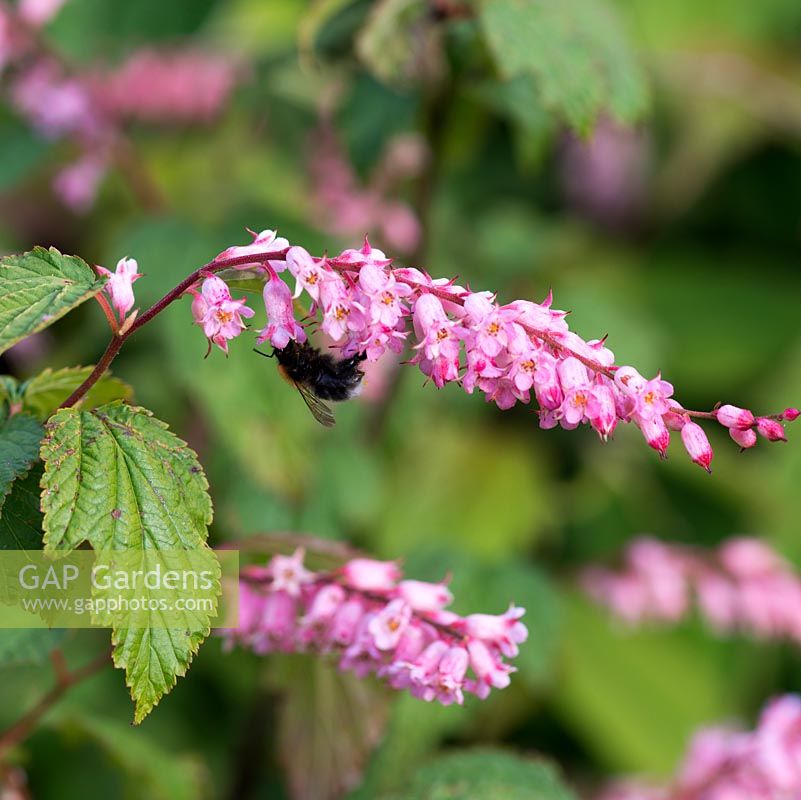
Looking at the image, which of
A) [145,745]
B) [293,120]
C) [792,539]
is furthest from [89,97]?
[792,539]

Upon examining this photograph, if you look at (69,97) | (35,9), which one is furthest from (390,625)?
(35,9)

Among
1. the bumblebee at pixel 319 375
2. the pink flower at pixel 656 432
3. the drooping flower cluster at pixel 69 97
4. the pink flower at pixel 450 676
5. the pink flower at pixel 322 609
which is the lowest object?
the pink flower at pixel 450 676

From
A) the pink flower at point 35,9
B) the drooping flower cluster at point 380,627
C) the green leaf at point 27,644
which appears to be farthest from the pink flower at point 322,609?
the pink flower at point 35,9

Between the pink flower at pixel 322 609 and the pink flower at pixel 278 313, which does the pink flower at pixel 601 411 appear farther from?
the pink flower at pixel 322 609

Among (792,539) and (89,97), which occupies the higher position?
(89,97)

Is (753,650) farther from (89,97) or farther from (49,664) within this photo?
(89,97)

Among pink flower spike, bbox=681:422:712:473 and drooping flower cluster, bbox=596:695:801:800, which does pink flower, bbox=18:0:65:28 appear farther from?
drooping flower cluster, bbox=596:695:801:800
